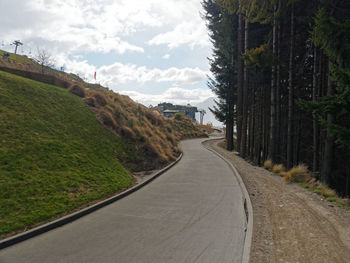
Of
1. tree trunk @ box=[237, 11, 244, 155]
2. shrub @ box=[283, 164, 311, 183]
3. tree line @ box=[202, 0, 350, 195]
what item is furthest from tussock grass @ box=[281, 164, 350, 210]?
tree trunk @ box=[237, 11, 244, 155]

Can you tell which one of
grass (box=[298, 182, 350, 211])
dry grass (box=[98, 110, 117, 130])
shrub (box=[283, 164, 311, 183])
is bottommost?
grass (box=[298, 182, 350, 211])

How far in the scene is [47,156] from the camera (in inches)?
Result: 368

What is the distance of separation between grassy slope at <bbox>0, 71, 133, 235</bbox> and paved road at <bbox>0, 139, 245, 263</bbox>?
3.41 ft

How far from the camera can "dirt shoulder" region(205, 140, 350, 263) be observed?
4.63 metres

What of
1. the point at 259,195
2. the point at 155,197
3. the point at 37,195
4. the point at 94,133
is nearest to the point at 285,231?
the point at 259,195

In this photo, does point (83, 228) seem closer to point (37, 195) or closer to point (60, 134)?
point (37, 195)

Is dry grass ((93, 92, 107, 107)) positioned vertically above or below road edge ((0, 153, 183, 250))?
above

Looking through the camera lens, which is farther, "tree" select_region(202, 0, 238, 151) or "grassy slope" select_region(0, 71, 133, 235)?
"tree" select_region(202, 0, 238, 151)

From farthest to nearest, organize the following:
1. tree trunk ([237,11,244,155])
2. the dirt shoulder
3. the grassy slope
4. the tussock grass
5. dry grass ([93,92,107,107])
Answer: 1. tree trunk ([237,11,244,155])
2. dry grass ([93,92,107,107])
3. the tussock grass
4. the grassy slope
5. the dirt shoulder

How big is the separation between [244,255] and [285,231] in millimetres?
1811

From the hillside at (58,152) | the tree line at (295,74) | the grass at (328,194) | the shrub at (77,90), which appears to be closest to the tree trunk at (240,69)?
the tree line at (295,74)

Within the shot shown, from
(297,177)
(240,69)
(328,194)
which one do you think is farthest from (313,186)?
(240,69)

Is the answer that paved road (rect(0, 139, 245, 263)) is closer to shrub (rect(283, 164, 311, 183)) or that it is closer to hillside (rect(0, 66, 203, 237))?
hillside (rect(0, 66, 203, 237))

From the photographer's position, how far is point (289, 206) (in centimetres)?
783
